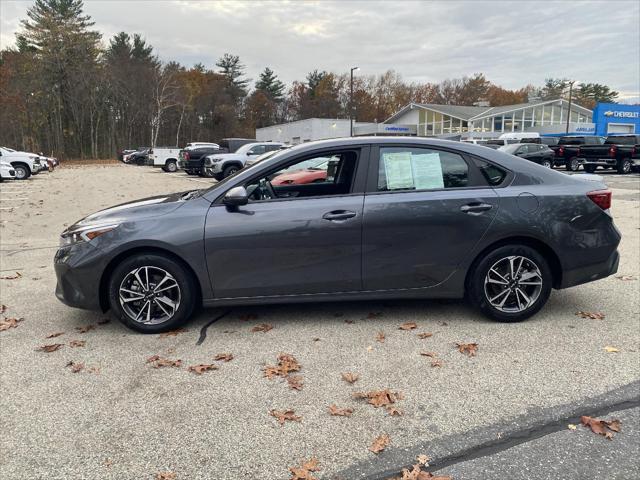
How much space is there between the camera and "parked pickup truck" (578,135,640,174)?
2430cm

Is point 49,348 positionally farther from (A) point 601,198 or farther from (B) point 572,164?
(B) point 572,164

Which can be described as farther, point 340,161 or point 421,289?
point 340,161

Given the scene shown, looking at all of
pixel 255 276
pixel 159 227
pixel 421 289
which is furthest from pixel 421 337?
pixel 159 227

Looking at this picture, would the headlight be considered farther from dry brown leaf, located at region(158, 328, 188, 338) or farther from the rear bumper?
the rear bumper

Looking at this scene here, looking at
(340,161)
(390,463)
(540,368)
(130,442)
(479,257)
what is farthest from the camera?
(340,161)

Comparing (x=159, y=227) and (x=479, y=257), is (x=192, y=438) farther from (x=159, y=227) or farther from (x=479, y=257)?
(x=479, y=257)

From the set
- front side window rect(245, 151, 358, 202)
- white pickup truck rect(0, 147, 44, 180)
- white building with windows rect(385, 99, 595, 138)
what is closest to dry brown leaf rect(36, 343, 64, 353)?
front side window rect(245, 151, 358, 202)

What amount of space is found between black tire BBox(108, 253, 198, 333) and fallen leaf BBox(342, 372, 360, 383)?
4.99ft

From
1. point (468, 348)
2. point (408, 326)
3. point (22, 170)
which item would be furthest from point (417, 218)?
point (22, 170)

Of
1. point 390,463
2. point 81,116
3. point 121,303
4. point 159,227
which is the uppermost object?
point 81,116

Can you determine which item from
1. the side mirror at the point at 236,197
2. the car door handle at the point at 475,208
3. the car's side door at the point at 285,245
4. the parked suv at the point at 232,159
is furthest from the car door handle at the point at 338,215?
the parked suv at the point at 232,159

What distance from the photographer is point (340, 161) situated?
4.68 meters

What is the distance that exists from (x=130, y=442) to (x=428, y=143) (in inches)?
128

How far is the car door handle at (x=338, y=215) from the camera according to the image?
411cm
